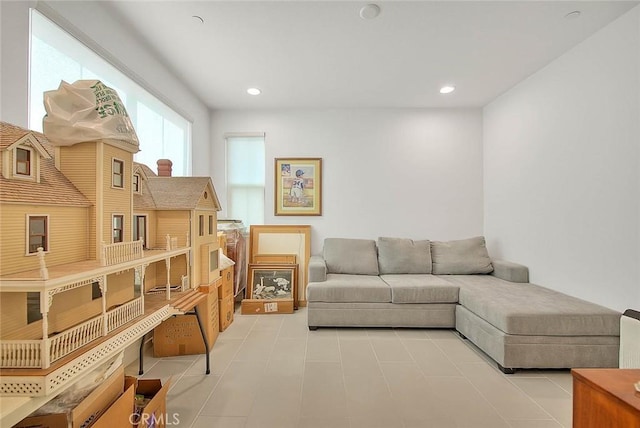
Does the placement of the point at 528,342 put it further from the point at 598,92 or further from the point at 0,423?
the point at 0,423

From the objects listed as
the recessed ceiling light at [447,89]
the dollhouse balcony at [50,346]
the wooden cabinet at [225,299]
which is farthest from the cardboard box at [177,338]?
the recessed ceiling light at [447,89]

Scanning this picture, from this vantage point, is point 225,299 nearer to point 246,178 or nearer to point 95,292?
point 95,292

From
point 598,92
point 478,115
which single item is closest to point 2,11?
point 598,92

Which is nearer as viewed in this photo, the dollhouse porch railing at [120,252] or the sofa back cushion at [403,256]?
the dollhouse porch railing at [120,252]

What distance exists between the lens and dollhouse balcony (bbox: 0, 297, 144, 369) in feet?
2.88

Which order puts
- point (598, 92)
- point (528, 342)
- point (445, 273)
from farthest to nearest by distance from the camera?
1. point (445, 273)
2. point (598, 92)
3. point (528, 342)

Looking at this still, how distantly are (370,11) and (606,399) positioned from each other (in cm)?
253

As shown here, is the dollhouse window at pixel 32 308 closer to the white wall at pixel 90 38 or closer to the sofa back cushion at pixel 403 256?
the white wall at pixel 90 38

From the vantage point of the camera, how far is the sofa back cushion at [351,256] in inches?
139

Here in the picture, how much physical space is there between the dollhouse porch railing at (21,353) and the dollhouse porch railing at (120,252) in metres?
0.35

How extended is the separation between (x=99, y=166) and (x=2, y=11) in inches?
37.9

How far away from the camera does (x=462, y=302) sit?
2.83 m

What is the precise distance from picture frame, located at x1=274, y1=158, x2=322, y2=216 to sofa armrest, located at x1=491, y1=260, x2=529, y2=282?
2.41 m

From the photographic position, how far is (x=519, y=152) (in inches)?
128
